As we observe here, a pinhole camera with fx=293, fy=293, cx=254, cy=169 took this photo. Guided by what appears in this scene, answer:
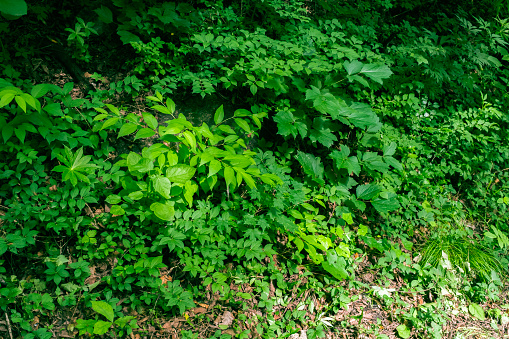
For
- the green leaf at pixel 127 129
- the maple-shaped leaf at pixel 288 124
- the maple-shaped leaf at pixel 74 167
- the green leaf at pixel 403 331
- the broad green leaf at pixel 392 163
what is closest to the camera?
the maple-shaped leaf at pixel 74 167

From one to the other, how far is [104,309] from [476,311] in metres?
3.29

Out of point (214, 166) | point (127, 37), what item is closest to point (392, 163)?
point (214, 166)

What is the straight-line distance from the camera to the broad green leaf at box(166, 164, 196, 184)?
85.0 inches

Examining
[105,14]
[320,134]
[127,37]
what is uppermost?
[105,14]

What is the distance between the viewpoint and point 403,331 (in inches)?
99.8

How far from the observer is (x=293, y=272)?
2.66 meters

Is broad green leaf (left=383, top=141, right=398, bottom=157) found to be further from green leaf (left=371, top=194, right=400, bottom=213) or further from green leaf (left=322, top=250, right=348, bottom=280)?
green leaf (left=322, top=250, right=348, bottom=280)

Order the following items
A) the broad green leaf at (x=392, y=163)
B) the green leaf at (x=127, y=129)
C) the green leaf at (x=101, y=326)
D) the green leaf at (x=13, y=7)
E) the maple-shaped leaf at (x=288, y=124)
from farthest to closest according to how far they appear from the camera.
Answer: the broad green leaf at (x=392, y=163)
the maple-shaped leaf at (x=288, y=124)
the green leaf at (x=127, y=129)
the green leaf at (x=101, y=326)
the green leaf at (x=13, y=7)

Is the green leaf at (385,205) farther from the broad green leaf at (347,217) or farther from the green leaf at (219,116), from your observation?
the green leaf at (219,116)

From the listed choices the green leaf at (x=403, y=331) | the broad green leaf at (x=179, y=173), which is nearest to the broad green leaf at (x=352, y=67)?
the broad green leaf at (x=179, y=173)

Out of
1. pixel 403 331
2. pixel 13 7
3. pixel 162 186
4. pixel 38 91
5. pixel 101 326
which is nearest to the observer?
pixel 13 7

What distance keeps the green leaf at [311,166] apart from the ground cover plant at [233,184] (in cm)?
2

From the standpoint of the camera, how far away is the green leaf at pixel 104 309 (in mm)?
1963

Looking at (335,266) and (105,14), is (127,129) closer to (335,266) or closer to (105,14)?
(105,14)
